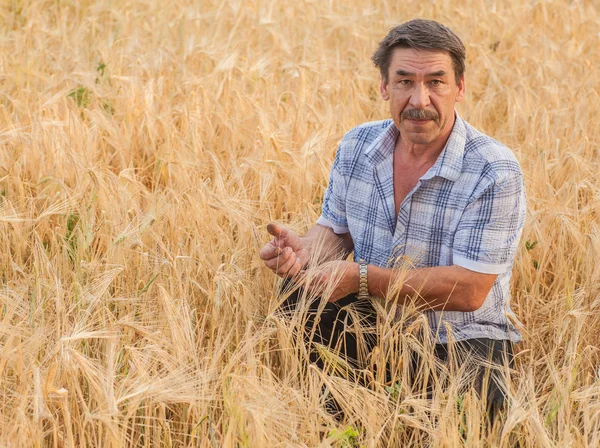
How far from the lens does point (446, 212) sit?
8.20ft

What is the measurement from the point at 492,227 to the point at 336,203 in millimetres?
583

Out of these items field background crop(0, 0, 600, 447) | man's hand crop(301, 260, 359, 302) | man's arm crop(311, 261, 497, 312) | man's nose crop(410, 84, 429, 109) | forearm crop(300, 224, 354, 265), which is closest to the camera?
field background crop(0, 0, 600, 447)

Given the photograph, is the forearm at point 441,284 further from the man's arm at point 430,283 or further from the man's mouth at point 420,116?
the man's mouth at point 420,116

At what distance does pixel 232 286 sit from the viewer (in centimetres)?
231

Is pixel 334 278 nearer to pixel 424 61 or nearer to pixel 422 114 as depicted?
pixel 422 114

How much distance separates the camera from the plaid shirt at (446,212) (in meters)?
2.40

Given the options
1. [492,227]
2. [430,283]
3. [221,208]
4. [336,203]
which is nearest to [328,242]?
[336,203]

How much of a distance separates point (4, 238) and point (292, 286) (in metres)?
0.98

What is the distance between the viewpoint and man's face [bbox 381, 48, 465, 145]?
8.20 ft

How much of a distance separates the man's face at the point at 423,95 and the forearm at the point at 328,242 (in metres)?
0.44

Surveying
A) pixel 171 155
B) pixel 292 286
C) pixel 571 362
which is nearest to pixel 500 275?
pixel 571 362

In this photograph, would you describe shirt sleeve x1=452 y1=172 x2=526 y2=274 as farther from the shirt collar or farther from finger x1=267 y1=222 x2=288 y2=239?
finger x1=267 y1=222 x2=288 y2=239

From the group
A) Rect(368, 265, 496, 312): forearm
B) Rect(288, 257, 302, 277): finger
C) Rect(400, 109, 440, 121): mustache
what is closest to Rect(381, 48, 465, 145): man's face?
Rect(400, 109, 440, 121): mustache

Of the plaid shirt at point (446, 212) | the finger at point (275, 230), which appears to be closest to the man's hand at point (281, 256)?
the finger at point (275, 230)
